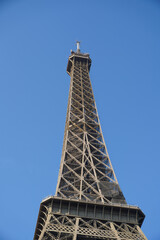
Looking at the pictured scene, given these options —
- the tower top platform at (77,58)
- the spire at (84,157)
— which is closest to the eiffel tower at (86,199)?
the spire at (84,157)

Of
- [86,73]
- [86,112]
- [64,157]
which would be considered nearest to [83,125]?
[86,112]

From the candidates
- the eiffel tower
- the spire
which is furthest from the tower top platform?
the eiffel tower

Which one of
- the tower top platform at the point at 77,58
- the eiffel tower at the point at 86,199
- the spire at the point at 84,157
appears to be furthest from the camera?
the tower top platform at the point at 77,58

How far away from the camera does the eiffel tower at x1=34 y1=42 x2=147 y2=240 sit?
4375cm

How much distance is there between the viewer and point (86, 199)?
160 feet

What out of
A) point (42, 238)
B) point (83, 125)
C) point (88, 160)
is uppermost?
point (83, 125)

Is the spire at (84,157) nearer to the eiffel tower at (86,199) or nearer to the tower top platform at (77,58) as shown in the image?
the eiffel tower at (86,199)

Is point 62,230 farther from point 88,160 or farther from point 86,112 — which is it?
point 86,112

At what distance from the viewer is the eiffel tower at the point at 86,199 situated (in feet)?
144

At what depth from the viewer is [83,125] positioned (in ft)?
219

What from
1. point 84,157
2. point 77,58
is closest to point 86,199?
point 84,157

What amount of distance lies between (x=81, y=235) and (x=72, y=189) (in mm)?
9592

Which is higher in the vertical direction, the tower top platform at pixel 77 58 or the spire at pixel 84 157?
the tower top platform at pixel 77 58

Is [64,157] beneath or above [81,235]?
above
